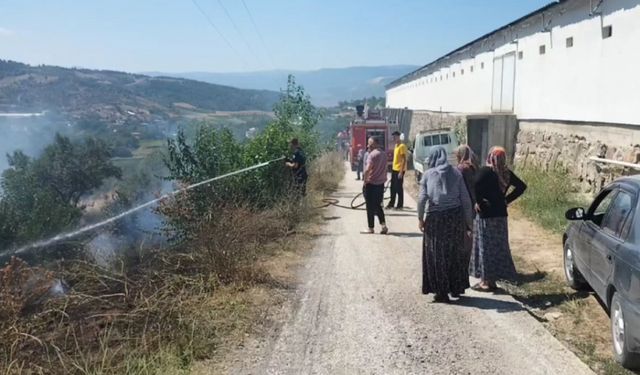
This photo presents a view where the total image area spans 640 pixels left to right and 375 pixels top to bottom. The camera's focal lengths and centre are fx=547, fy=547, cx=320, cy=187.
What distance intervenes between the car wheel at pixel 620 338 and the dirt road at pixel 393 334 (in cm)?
31

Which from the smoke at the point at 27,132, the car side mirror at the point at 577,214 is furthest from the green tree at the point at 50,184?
the car side mirror at the point at 577,214

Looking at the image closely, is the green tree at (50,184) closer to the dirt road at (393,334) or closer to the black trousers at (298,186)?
the black trousers at (298,186)

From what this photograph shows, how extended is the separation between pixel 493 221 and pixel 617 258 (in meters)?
1.92

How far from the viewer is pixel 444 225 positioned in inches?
234

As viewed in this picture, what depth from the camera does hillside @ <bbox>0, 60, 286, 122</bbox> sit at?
40969 mm

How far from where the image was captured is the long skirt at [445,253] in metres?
5.95

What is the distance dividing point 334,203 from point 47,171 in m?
26.3

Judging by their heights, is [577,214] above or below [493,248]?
above

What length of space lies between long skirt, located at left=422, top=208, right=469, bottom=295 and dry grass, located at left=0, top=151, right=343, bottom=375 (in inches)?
71.3

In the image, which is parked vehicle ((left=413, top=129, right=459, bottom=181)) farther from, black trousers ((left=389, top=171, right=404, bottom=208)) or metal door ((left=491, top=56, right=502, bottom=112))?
black trousers ((left=389, top=171, right=404, bottom=208))

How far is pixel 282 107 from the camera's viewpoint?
24594 millimetres

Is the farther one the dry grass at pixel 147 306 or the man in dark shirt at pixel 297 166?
the man in dark shirt at pixel 297 166

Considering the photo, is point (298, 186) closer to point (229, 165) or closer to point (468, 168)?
point (229, 165)

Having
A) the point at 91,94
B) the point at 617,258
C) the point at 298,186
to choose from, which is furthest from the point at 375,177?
the point at 91,94
